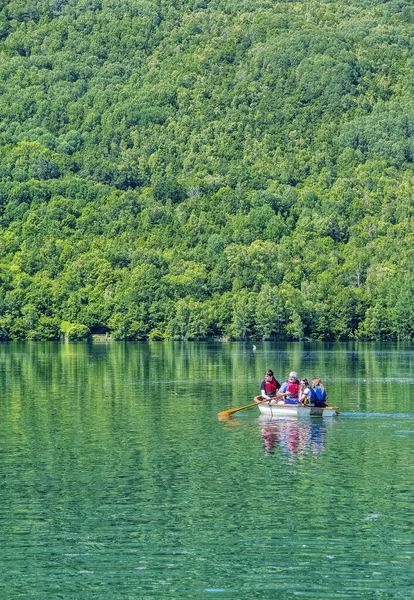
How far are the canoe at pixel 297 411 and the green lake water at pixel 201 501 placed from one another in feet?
1.98

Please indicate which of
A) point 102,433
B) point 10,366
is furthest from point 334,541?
point 10,366

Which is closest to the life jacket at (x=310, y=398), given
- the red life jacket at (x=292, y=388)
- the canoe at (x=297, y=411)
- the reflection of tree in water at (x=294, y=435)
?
the canoe at (x=297, y=411)

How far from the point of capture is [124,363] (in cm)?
11319

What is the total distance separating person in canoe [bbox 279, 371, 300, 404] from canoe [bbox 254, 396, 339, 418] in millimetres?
1017

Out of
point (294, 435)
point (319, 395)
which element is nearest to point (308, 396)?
point (319, 395)

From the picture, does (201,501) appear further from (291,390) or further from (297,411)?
(291,390)

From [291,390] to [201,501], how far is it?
24853mm

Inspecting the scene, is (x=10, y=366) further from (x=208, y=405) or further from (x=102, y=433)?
(x=102, y=433)

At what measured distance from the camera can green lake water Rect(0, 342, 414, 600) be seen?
28656 millimetres

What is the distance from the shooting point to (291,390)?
61188mm

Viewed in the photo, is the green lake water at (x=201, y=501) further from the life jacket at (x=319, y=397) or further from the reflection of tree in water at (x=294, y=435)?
the life jacket at (x=319, y=397)

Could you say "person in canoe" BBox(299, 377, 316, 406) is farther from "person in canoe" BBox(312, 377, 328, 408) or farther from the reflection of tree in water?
the reflection of tree in water

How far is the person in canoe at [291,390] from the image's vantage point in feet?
199

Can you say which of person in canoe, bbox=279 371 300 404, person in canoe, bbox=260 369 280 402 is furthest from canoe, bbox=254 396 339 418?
person in canoe, bbox=260 369 280 402
